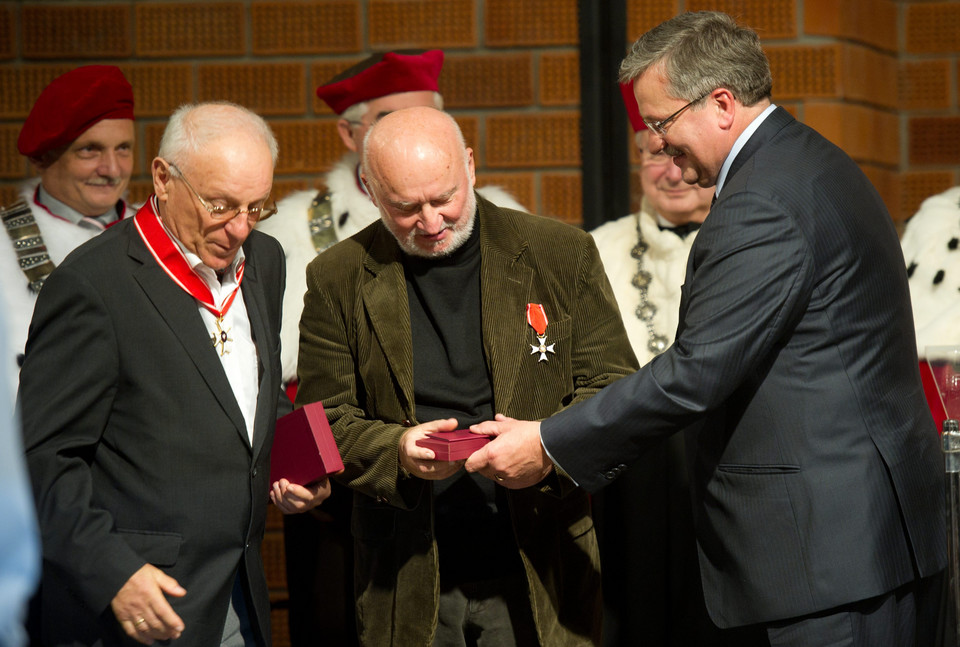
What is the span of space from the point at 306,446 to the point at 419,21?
272 centimetres

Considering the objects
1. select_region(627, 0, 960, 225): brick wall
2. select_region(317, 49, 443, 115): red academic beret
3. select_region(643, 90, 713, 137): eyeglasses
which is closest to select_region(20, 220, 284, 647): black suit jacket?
select_region(643, 90, 713, 137): eyeglasses

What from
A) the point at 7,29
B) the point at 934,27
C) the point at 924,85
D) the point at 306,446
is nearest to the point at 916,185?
the point at 924,85

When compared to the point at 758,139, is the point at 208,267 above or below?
below

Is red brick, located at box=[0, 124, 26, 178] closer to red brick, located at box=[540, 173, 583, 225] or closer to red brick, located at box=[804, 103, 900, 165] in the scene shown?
red brick, located at box=[540, 173, 583, 225]

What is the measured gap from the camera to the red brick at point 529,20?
4.50 meters

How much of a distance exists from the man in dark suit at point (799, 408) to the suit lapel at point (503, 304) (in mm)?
258

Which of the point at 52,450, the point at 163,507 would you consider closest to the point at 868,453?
the point at 163,507

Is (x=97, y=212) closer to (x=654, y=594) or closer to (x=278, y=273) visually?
(x=278, y=273)

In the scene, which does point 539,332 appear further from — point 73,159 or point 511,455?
point 73,159

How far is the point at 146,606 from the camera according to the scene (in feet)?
6.32

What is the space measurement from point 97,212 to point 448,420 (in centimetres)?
170

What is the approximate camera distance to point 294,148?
180 inches

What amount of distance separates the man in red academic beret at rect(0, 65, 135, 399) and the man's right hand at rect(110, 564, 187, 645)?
1.58 m

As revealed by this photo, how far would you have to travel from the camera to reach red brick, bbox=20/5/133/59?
448cm
